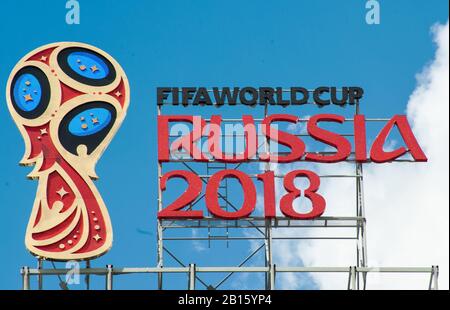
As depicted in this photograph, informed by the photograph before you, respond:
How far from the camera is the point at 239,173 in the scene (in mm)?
57531

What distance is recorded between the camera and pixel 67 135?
187 ft

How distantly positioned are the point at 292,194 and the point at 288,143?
6.99 feet

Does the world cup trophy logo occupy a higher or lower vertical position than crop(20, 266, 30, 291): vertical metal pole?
higher

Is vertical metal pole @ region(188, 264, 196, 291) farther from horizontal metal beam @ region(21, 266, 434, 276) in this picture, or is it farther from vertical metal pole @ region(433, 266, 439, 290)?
vertical metal pole @ region(433, 266, 439, 290)

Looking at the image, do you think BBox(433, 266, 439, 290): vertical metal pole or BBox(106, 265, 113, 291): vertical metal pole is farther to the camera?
BBox(433, 266, 439, 290): vertical metal pole

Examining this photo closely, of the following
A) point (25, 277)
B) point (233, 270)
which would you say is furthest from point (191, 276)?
point (25, 277)

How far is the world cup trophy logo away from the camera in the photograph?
182 ft

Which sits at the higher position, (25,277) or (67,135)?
(67,135)

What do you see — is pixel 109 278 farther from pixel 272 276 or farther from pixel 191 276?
pixel 272 276

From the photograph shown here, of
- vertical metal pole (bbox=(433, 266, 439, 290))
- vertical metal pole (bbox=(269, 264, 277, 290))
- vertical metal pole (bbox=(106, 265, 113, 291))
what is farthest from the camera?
vertical metal pole (bbox=(433, 266, 439, 290))

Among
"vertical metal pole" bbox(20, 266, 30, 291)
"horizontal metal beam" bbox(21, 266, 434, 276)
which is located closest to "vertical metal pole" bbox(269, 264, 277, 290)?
"horizontal metal beam" bbox(21, 266, 434, 276)

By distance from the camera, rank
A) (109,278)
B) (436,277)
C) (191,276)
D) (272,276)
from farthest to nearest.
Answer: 1. (436,277)
2. (272,276)
3. (109,278)
4. (191,276)

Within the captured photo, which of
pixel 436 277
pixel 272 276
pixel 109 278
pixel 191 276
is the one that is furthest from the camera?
pixel 436 277
